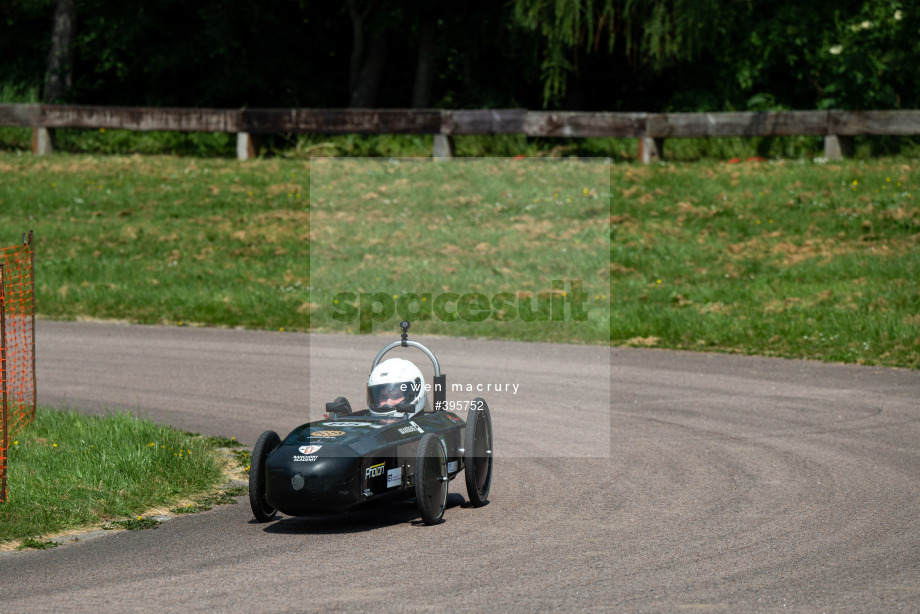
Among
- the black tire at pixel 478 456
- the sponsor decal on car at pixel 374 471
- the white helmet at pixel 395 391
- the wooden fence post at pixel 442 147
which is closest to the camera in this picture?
the sponsor decal on car at pixel 374 471

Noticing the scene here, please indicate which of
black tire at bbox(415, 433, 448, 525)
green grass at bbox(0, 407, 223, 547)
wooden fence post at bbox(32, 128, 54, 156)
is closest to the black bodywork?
black tire at bbox(415, 433, 448, 525)

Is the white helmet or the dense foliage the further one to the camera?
the dense foliage

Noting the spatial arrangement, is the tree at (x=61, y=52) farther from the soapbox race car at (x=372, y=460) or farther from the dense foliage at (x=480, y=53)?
the soapbox race car at (x=372, y=460)

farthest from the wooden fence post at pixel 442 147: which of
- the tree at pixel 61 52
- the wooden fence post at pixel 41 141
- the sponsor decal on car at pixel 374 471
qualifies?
the sponsor decal on car at pixel 374 471

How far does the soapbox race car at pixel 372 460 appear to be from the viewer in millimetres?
8250

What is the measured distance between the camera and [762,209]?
22891 millimetres

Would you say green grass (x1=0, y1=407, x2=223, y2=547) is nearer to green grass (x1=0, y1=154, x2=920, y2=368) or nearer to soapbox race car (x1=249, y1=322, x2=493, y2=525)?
soapbox race car (x1=249, y1=322, x2=493, y2=525)

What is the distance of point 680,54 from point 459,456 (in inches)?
790

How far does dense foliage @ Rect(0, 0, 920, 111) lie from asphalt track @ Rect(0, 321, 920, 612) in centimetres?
1418

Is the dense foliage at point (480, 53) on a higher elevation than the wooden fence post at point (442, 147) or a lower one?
higher

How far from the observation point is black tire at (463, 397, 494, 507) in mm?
9102

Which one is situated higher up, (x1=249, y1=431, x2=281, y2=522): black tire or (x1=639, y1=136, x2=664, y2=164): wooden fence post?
(x1=639, y1=136, x2=664, y2=164): wooden fence post

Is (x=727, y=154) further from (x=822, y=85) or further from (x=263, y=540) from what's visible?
(x=263, y=540)

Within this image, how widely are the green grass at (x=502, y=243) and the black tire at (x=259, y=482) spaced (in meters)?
9.68
